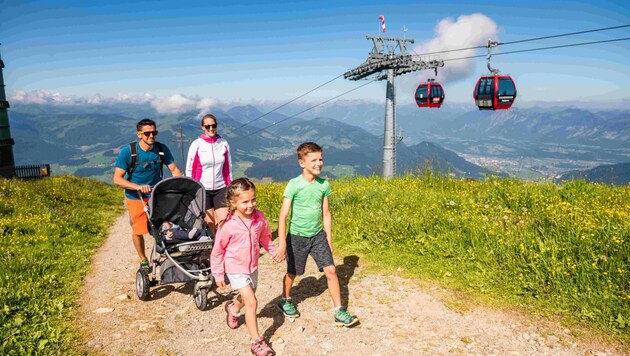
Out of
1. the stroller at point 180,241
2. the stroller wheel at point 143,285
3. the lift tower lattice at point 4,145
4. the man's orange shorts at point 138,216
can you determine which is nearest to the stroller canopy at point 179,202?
the stroller at point 180,241

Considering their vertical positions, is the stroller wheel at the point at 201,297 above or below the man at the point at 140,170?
below

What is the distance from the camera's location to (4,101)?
2889 cm

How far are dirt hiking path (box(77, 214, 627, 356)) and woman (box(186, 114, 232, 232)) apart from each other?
1.68 m

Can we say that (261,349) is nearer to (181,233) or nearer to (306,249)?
(306,249)

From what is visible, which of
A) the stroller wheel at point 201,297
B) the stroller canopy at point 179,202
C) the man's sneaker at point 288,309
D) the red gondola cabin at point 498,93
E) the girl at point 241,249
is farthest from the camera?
the red gondola cabin at point 498,93

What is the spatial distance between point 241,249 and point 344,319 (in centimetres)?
169

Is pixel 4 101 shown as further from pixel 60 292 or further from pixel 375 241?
pixel 375 241

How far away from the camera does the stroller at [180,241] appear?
5391 millimetres

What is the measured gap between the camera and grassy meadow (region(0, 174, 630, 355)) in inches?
183

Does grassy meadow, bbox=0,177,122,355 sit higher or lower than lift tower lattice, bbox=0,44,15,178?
lower

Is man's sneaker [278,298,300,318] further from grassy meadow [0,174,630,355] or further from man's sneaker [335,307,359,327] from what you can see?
grassy meadow [0,174,630,355]

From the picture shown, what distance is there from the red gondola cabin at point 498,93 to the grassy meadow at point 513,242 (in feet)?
36.8

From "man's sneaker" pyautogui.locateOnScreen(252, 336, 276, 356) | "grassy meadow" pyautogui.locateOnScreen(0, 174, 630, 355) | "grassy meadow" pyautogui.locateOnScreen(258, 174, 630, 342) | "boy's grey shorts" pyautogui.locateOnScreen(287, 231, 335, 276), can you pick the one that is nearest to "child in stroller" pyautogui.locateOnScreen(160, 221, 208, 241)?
"boy's grey shorts" pyautogui.locateOnScreen(287, 231, 335, 276)

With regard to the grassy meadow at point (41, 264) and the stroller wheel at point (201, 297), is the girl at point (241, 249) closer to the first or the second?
the stroller wheel at point (201, 297)
